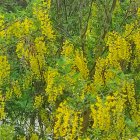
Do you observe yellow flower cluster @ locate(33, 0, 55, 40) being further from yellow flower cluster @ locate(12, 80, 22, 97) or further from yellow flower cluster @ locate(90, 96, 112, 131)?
yellow flower cluster @ locate(90, 96, 112, 131)

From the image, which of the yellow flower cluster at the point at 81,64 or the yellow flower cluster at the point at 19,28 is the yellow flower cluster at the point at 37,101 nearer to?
the yellow flower cluster at the point at 81,64

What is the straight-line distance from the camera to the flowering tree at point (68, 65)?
5.19 meters

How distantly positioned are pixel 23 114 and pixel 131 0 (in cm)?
243

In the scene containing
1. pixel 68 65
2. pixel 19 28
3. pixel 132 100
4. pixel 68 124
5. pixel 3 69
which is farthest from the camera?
pixel 19 28

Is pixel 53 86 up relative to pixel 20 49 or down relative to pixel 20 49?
down

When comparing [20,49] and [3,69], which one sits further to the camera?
[20,49]

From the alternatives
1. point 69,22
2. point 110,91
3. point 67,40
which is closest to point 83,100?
point 110,91

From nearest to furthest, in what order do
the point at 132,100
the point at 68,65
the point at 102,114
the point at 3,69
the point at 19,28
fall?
the point at 102,114 < the point at 68,65 < the point at 132,100 < the point at 3,69 < the point at 19,28

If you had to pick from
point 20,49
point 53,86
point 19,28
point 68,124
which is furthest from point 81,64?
point 68,124

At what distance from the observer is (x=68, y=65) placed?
5207mm

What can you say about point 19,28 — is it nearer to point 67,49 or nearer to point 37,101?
point 67,49

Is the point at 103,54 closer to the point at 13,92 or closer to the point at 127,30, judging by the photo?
the point at 127,30

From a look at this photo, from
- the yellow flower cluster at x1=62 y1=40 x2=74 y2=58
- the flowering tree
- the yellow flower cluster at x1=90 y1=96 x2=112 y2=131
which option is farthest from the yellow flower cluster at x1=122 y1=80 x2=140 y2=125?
→ the yellow flower cluster at x1=62 y1=40 x2=74 y2=58

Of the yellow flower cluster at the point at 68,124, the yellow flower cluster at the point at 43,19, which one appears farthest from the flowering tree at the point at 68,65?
the yellow flower cluster at the point at 68,124
